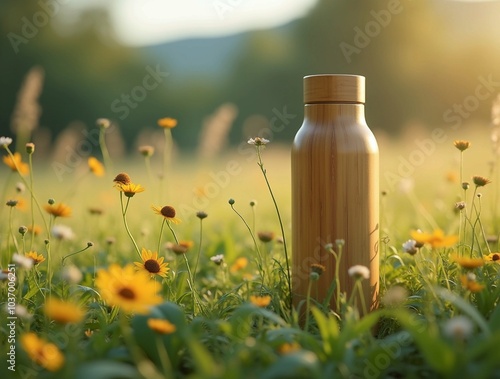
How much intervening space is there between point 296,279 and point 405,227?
1.70 m

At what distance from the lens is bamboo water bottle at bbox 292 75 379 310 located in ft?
6.62

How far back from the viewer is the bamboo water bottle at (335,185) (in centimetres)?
202

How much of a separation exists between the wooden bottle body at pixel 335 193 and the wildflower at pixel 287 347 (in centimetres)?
47

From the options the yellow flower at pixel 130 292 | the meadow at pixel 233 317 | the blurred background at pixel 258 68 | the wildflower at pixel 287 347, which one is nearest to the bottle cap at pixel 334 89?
the meadow at pixel 233 317

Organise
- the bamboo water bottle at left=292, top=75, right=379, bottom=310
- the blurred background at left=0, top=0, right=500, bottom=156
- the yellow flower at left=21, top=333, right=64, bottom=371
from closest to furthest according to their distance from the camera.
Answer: the yellow flower at left=21, top=333, right=64, bottom=371 → the bamboo water bottle at left=292, top=75, right=379, bottom=310 → the blurred background at left=0, top=0, right=500, bottom=156

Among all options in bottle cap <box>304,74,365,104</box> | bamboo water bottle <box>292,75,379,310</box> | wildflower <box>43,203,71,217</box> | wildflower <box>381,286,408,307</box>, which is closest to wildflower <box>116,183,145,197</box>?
wildflower <box>43,203,71,217</box>

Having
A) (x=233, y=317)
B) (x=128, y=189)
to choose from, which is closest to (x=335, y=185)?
(x=233, y=317)

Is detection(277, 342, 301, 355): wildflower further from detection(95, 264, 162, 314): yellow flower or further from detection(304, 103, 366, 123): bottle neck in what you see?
detection(304, 103, 366, 123): bottle neck

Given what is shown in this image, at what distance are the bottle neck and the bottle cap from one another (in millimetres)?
14

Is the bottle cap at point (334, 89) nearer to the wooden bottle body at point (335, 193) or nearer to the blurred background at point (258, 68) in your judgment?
the wooden bottle body at point (335, 193)

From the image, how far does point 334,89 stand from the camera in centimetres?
205

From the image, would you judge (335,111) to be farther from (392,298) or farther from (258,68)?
(258,68)

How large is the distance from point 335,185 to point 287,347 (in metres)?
0.67

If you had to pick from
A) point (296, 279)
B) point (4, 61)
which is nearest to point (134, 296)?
point (296, 279)
